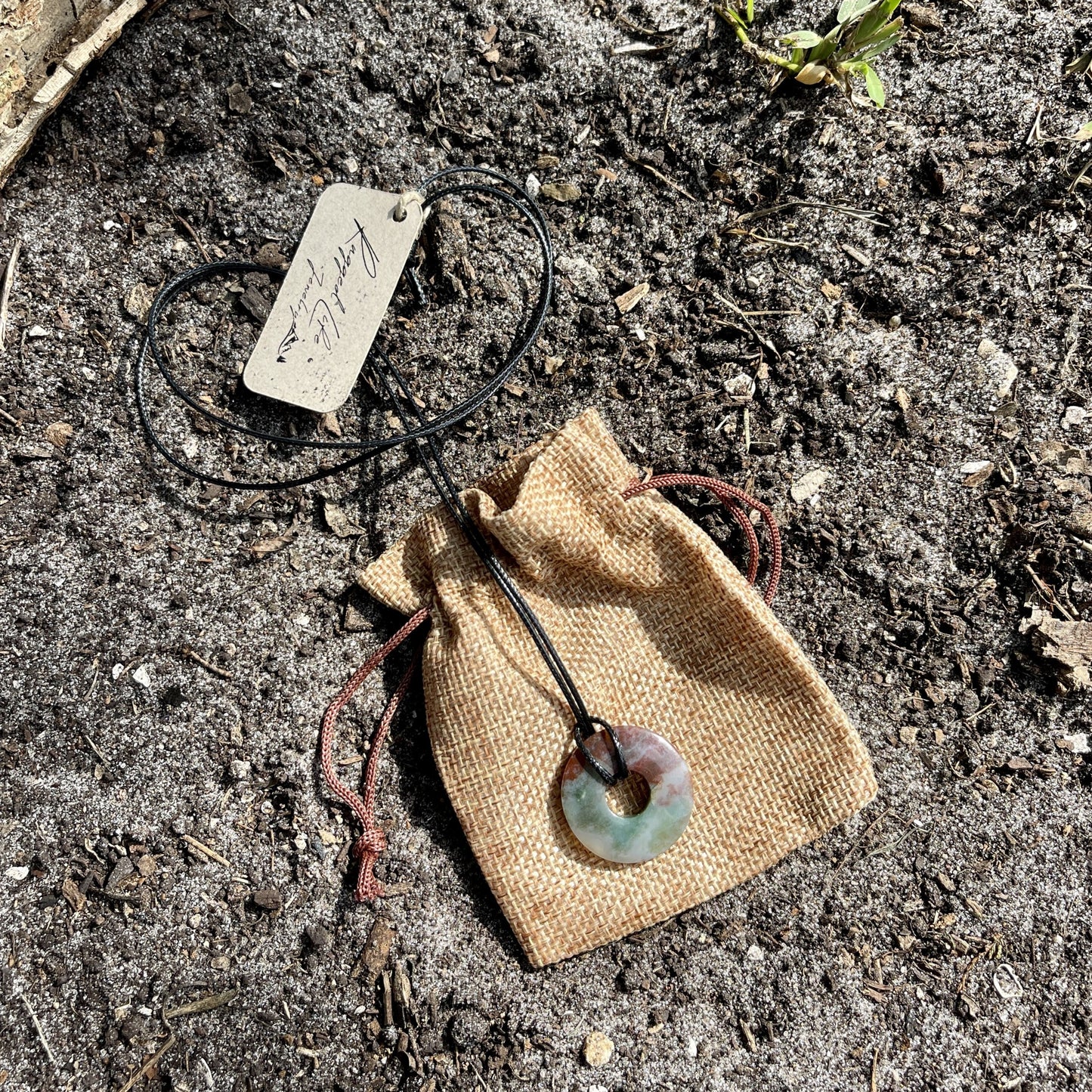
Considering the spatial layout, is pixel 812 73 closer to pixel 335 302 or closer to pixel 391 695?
pixel 335 302

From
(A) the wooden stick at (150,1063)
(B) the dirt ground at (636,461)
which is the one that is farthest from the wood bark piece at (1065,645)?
(A) the wooden stick at (150,1063)

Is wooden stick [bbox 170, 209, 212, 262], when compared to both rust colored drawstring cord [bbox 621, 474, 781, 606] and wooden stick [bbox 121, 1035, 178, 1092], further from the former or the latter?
wooden stick [bbox 121, 1035, 178, 1092]

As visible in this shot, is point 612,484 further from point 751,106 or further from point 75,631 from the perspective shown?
point 75,631

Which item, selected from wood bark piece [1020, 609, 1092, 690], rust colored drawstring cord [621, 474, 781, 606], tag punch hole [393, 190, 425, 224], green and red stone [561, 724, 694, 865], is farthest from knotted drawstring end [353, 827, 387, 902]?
wood bark piece [1020, 609, 1092, 690]

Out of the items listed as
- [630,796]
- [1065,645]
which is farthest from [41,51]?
[1065,645]

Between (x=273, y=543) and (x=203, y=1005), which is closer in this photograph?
(x=203, y=1005)

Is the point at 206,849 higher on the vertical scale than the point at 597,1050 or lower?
lower

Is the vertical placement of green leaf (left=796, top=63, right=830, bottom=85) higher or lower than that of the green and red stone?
higher
